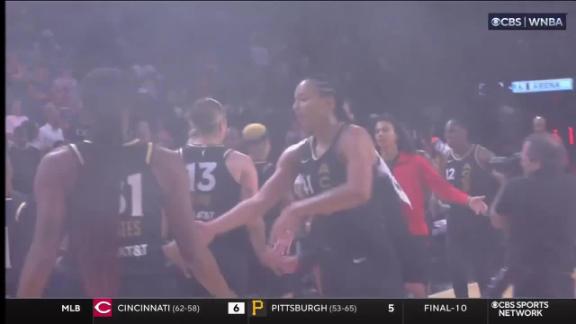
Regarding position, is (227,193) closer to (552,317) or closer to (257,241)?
(257,241)

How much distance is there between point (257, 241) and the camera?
9.09ft

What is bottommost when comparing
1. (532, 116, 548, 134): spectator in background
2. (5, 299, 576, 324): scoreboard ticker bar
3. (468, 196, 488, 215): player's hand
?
(5, 299, 576, 324): scoreboard ticker bar

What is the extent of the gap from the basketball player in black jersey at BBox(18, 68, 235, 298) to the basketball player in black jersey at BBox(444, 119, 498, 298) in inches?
26.7

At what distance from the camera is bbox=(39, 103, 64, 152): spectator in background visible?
274 cm

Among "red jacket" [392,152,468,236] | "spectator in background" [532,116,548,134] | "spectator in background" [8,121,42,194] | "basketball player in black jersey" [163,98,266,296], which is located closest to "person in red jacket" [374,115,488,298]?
"red jacket" [392,152,468,236]

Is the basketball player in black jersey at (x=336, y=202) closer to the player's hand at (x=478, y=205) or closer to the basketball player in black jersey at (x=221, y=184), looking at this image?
the basketball player in black jersey at (x=221, y=184)

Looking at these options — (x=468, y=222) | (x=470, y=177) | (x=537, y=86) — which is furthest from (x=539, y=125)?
(x=468, y=222)

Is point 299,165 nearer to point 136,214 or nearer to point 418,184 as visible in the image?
point 418,184

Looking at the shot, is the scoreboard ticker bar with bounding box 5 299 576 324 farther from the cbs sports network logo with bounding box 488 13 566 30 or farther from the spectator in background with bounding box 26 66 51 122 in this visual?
the cbs sports network logo with bounding box 488 13 566 30

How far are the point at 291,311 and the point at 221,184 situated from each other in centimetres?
43

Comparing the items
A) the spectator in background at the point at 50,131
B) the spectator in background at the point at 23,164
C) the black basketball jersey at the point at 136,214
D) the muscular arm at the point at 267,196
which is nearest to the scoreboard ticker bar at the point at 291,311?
the black basketball jersey at the point at 136,214

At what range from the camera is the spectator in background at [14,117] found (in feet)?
9.09

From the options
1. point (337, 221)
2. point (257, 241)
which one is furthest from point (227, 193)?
point (337, 221)

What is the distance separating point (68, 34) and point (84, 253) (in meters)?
0.65
